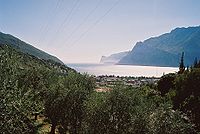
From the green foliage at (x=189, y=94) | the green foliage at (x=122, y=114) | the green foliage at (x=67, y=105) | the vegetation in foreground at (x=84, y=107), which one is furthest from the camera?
the green foliage at (x=189, y=94)

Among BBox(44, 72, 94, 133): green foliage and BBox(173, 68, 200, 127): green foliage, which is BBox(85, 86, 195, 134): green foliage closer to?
BBox(44, 72, 94, 133): green foliage

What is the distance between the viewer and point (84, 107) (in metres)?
53.3

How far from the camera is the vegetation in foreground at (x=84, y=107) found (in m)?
24.3

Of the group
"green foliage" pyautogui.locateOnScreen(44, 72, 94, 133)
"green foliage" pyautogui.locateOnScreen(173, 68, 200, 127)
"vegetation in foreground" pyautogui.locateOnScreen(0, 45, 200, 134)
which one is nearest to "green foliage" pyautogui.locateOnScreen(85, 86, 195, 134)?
"vegetation in foreground" pyautogui.locateOnScreen(0, 45, 200, 134)

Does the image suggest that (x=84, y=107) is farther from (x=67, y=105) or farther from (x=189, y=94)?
(x=189, y=94)

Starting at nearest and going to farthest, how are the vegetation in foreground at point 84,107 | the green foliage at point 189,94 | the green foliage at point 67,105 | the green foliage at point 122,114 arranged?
1. the vegetation in foreground at point 84,107
2. the green foliage at point 122,114
3. the green foliage at point 67,105
4. the green foliage at point 189,94

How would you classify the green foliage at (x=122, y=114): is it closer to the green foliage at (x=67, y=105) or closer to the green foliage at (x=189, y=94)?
the green foliage at (x=67, y=105)

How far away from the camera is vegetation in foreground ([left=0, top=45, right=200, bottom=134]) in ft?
79.8

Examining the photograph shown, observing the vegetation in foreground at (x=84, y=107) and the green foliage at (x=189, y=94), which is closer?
the vegetation in foreground at (x=84, y=107)

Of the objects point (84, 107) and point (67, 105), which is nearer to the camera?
point (84, 107)

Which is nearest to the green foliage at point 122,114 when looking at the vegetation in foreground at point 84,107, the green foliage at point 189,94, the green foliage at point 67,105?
the vegetation in foreground at point 84,107

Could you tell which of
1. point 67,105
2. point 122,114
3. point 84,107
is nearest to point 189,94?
point 84,107

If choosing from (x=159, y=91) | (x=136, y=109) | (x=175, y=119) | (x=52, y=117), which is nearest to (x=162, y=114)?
(x=175, y=119)

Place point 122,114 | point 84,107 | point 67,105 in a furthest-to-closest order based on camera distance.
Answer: point 67,105, point 84,107, point 122,114
